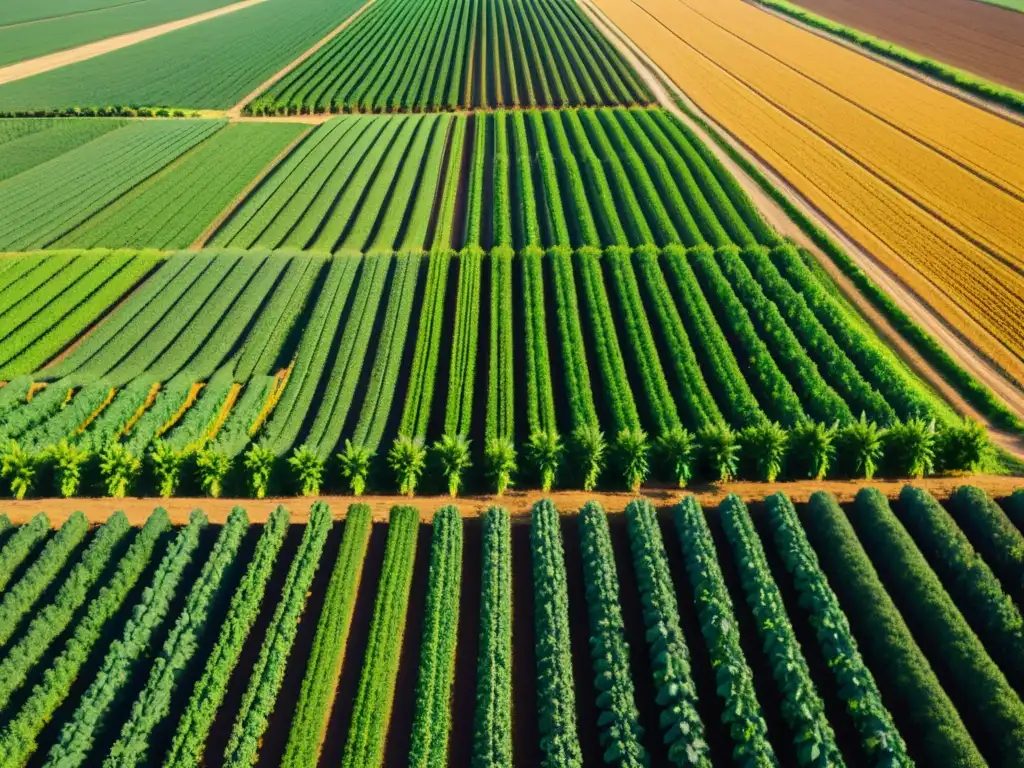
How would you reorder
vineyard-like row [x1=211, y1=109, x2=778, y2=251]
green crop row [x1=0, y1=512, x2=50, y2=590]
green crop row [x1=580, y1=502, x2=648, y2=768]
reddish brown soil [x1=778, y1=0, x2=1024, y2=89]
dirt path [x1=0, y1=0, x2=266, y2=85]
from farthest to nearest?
dirt path [x1=0, y1=0, x2=266, y2=85]
reddish brown soil [x1=778, y1=0, x2=1024, y2=89]
vineyard-like row [x1=211, y1=109, x2=778, y2=251]
green crop row [x1=0, y1=512, x2=50, y2=590]
green crop row [x1=580, y1=502, x2=648, y2=768]

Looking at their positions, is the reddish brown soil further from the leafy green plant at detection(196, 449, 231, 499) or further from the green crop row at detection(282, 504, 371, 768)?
the leafy green plant at detection(196, 449, 231, 499)

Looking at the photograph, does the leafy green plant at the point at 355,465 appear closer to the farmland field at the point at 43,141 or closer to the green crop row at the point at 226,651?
the green crop row at the point at 226,651

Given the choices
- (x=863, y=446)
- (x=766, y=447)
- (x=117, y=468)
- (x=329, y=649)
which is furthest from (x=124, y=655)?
(x=863, y=446)

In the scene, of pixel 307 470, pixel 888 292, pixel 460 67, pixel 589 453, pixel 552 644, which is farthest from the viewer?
pixel 460 67

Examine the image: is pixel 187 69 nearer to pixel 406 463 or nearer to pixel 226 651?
pixel 406 463

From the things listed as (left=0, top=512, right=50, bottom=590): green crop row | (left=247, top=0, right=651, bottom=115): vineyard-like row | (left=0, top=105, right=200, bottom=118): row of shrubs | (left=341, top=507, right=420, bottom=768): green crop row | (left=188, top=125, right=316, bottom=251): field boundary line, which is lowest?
(left=341, top=507, right=420, bottom=768): green crop row

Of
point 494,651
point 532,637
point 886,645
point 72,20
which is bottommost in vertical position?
point 532,637

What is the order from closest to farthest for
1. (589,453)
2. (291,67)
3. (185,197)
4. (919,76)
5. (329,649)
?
(329,649) → (589,453) → (185,197) → (919,76) → (291,67)

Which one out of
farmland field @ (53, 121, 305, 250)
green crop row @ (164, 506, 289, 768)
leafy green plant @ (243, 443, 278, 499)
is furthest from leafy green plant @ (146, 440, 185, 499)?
farmland field @ (53, 121, 305, 250)
